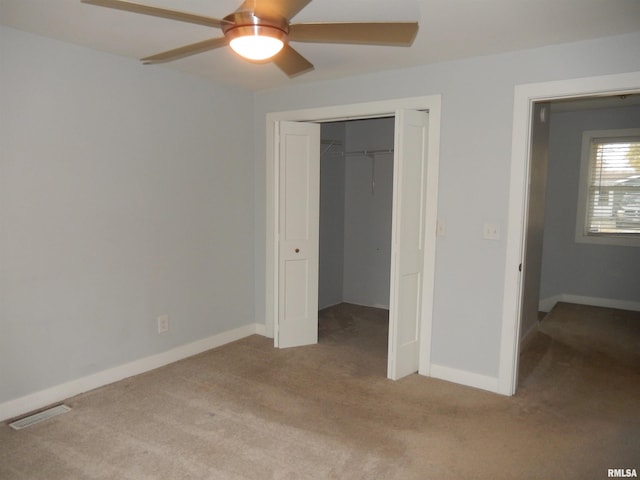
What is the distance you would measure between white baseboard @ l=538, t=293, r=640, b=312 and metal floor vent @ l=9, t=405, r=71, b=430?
5.28 metres

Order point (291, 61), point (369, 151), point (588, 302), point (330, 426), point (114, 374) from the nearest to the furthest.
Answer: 1. point (291, 61)
2. point (330, 426)
3. point (114, 374)
4. point (369, 151)
5. point (588, 302)

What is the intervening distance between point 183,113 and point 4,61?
4.21 feet

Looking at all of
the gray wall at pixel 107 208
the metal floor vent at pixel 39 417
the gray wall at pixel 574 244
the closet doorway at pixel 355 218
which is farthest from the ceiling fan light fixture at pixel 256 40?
the gray wall at pixel 574 244

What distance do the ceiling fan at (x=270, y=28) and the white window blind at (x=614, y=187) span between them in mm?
4775

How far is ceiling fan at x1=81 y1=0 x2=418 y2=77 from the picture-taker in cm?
169

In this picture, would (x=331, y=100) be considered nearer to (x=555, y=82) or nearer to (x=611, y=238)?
(x=555, y=82)

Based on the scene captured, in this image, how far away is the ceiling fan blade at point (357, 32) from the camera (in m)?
1.81

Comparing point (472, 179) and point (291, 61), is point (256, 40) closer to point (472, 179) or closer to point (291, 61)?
point (291, 61)

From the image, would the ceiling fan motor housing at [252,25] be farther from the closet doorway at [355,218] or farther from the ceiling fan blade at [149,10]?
the closet doorway at [355,218]

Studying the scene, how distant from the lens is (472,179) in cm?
327

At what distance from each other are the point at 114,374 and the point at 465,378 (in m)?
2.58

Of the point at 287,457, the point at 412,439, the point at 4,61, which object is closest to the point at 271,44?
the point at 4,61

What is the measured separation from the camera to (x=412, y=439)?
2.66 meters

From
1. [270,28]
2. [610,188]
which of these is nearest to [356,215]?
[610,188]
